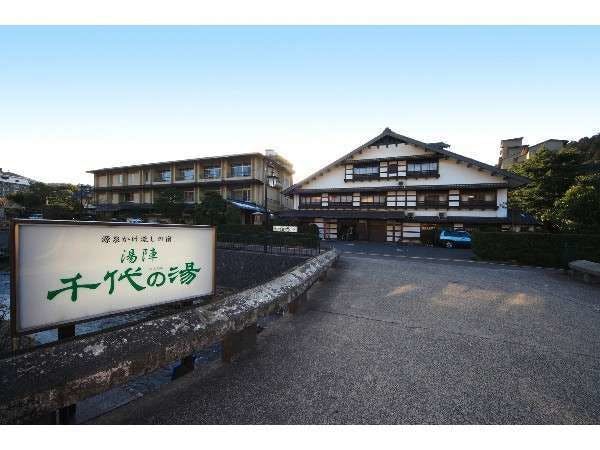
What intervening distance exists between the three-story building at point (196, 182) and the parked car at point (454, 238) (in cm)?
1770

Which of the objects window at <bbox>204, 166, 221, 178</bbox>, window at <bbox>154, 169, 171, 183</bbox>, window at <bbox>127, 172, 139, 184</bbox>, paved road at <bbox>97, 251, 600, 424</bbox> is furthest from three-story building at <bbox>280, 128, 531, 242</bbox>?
window at <bbox>127, 172, 139, 184</bbox>

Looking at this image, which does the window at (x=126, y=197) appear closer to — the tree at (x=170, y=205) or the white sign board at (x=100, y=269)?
the tree at (x=170, y=205)

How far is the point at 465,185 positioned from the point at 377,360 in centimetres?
2442

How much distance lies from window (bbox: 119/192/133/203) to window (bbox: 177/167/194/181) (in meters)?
9.27

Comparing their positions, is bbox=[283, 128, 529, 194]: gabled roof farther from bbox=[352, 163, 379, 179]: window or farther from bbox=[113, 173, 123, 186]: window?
bbox=[113, 173, 123, 186]: window

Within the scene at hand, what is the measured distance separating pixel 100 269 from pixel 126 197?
146 ft

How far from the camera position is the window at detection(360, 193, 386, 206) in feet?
86.3

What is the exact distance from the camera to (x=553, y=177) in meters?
23.9

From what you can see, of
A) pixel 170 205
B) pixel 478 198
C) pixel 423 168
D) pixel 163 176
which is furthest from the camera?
pixel 163 176

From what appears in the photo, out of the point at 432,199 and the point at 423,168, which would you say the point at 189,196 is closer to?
the point at 423,168

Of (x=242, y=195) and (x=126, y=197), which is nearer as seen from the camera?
(x=242, y=195)

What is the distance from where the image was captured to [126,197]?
3947cm

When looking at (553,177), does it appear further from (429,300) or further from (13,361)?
(13,361)

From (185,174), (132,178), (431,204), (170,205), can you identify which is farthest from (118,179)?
(431,204)
